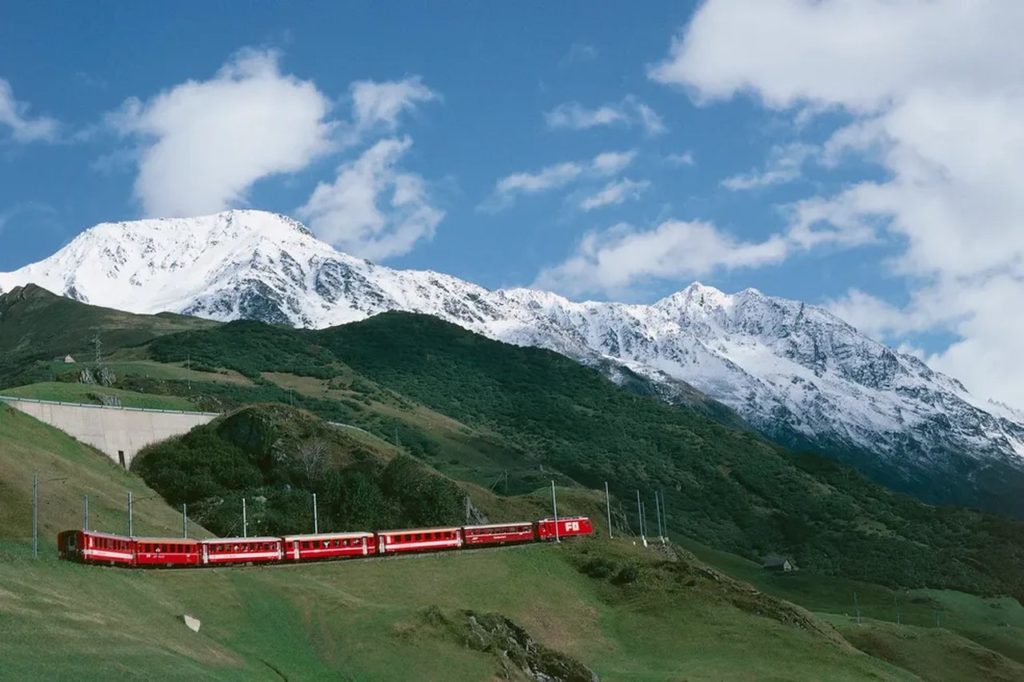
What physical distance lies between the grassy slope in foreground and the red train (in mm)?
1656

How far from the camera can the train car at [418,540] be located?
303 ft

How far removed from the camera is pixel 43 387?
13150cm

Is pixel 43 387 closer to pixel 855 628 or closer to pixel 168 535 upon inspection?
pixel 168 535

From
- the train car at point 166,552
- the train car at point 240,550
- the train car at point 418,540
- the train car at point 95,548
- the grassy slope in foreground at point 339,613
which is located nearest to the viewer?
the grassy slope in foreground at point 339,613

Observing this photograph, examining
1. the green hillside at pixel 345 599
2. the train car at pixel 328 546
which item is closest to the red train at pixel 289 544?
the train car at pixel 328 546

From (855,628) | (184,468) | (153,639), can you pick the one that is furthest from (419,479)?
(153,639)

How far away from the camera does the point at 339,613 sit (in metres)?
74.3

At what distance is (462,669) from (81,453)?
55510 mm

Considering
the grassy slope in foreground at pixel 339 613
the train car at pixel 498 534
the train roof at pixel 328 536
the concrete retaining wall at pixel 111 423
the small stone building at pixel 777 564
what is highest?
the concrete retaining wall at pixel 111 423

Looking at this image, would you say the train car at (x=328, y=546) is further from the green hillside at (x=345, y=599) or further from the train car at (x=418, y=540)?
the green hillside at (x=345, y=599)

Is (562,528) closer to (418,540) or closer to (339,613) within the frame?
(418,540)

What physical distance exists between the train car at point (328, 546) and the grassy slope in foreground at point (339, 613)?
5.47 ft

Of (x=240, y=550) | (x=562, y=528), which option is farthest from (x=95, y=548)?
(x=562, y=528)

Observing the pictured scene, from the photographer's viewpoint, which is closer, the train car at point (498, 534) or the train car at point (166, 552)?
the train car at point (166, 552)
